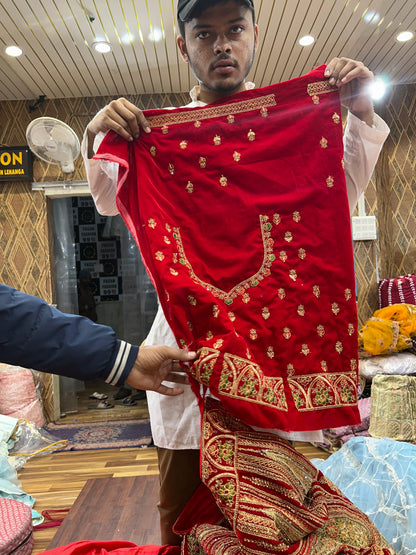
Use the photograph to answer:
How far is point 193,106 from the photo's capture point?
1.32m

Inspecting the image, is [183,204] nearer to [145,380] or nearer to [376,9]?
[145,380]

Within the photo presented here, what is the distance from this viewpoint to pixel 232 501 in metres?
1.04

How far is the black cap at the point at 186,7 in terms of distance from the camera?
1.22 metres

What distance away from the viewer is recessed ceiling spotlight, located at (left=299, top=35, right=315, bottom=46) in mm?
4160

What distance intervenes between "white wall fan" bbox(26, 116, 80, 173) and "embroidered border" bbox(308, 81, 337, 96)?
3507 mm

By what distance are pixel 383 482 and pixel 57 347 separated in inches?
65.3

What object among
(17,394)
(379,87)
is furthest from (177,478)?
(379,87)


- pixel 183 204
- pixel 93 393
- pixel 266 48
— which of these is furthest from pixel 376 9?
pixel 93 393

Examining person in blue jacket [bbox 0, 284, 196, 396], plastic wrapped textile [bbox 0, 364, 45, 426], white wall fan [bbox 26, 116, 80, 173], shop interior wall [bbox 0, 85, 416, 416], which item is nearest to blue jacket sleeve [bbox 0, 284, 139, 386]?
person in blue jacket [bbox 0, 284, 196, 396]

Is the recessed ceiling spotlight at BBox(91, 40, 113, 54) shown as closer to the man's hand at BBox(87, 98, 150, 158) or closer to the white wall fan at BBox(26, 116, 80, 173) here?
the white wall fan at BBox(26, 116, 80, 173)

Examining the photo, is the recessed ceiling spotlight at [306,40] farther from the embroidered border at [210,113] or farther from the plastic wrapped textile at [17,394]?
the plastic wrapped textile at [17,394]

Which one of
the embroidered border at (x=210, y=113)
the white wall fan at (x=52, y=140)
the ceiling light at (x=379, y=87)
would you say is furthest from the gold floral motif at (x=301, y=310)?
the ceiling light at (x=379, y=87)

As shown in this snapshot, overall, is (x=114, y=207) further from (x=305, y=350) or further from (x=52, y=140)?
(x=52, y=140)

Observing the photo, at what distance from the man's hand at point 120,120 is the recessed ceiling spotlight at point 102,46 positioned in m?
3.32
